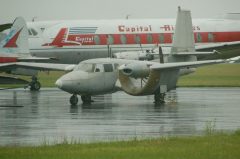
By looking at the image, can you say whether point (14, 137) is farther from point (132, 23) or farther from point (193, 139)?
point (132, 23)

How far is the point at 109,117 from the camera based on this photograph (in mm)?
26781

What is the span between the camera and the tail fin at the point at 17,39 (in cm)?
4247

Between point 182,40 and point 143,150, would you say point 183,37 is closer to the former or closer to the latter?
point 182,40

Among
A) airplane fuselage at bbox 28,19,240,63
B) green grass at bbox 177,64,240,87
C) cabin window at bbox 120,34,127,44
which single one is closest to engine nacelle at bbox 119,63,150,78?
green grass at bbox 177,64,240,87

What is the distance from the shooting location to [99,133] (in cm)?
2161

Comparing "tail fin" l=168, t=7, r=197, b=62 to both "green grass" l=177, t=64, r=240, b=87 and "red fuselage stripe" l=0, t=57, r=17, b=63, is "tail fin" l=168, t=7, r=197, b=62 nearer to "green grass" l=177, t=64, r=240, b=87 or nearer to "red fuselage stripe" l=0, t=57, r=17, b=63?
"red fuselage stripe" l=0, t=57, r=17, b=63

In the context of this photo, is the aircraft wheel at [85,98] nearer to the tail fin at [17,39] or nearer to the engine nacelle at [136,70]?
the engine nacelle at [136,70]

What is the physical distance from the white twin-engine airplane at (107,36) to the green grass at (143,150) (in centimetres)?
3148

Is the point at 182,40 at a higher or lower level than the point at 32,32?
higher

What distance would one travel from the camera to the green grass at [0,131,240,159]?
1677 cm

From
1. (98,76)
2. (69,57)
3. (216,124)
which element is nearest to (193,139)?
(216,124)

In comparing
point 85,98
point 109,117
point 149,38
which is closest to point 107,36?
point 149,38

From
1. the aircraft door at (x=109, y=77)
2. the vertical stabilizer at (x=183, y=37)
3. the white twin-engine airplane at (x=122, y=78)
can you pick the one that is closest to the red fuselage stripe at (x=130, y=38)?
the vertical stabilizer at (x=183, y=37)

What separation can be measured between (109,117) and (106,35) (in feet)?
83.5
